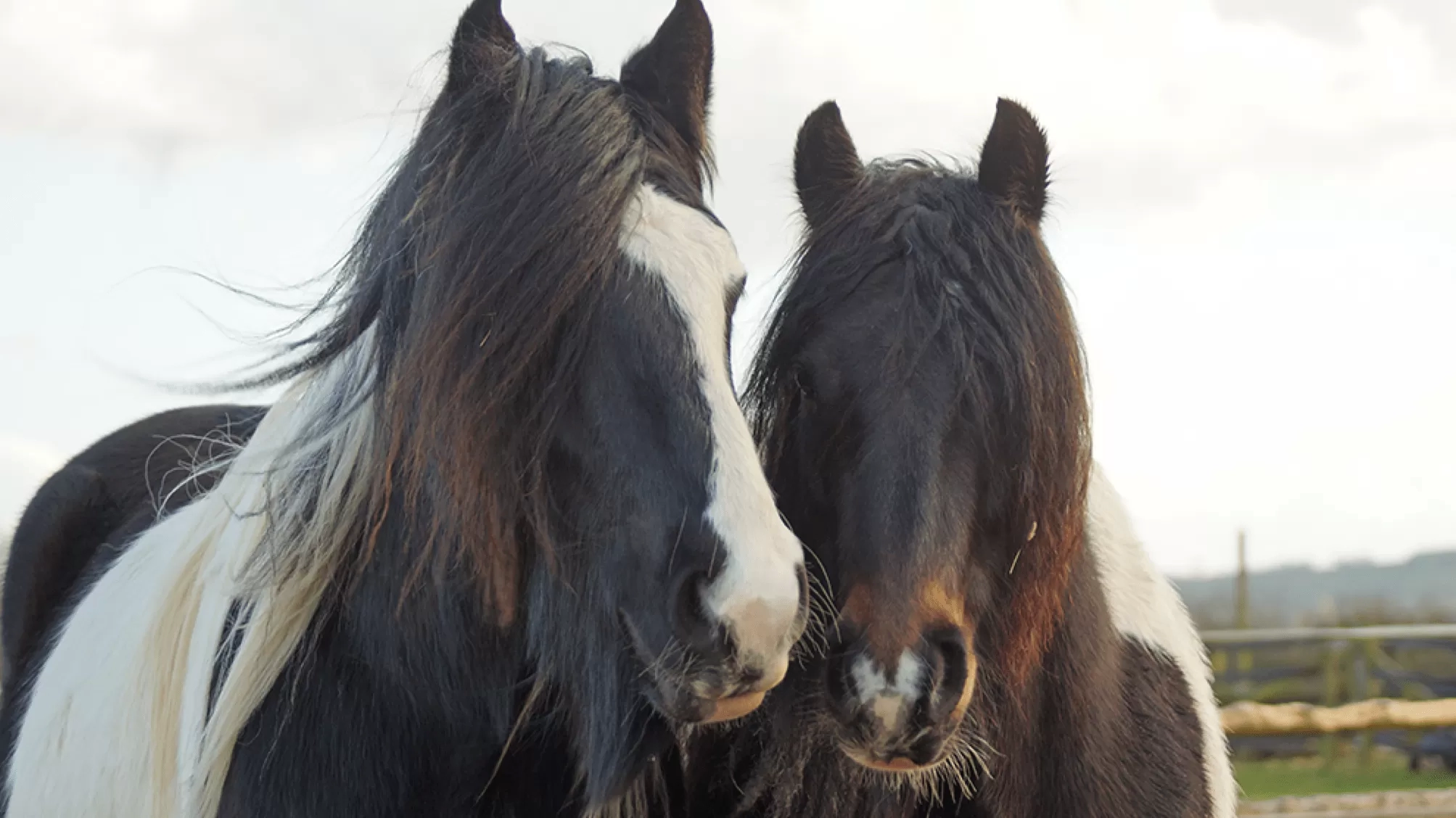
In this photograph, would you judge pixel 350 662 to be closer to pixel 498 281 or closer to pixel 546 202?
pixel 498 281

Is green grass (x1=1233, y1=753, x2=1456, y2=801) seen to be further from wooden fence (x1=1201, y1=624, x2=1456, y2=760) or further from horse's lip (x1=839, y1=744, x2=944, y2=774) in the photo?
horse's lip (x1=839, y1=744, x2=944, y2=774)

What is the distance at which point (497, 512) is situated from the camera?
2.28 m

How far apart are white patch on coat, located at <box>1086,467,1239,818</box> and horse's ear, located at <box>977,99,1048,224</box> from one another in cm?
92

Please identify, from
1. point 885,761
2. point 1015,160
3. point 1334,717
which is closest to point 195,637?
point 885,761

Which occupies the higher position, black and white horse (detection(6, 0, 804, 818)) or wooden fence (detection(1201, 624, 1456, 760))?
black and white horse (detection(6, 0, 804, 818))

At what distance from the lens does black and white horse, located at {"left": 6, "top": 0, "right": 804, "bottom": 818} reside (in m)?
2.15

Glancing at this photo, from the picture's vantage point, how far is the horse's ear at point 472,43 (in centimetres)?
256

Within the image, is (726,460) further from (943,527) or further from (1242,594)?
(1242,594)

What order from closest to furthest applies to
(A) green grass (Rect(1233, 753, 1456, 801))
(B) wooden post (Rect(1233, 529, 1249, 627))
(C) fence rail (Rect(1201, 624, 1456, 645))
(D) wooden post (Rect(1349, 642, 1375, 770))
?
(A) green grass (Rect(1233, 753, 1456, 801)), (C) fence rail (Rect(1201, 624, 1456, 645)), (D) wooden post (Rect(1349, 642, 1375, 770)), (B) wooden post (Rect(1233, 529, 1249, 627))

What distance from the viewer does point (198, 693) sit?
2.68m

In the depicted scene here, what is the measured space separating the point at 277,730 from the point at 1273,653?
14.3 meters

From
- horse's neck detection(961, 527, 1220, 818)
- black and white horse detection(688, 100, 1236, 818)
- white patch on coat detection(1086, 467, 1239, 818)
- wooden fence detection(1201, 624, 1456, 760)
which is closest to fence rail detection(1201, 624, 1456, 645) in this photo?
wooden fence detection(1201, 624, 1456, 760)

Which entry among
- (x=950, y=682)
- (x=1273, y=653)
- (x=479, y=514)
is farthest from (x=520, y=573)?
(x=1273, y=653)

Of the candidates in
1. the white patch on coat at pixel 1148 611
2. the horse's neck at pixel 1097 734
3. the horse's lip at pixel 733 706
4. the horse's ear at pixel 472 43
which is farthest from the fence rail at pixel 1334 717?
the horse's ear at pixel 472 43
